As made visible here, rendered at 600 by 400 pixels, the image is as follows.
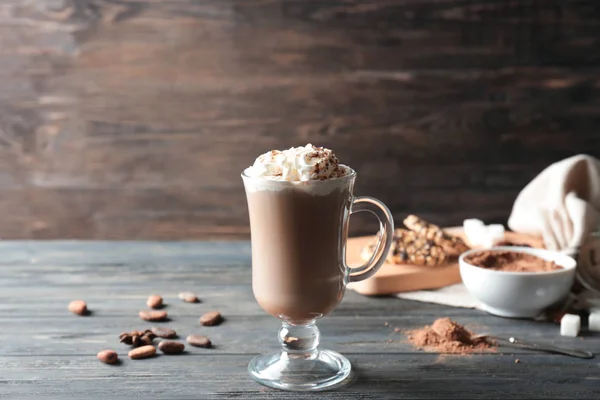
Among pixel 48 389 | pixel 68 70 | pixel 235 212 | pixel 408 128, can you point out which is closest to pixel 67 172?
pixel 68 70

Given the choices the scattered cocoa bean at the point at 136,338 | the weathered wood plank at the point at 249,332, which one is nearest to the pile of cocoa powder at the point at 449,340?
the weathered wood plank at the point at 249,332

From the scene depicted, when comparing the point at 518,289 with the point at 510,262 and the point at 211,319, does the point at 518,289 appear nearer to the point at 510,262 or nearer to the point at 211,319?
the point at 510,262

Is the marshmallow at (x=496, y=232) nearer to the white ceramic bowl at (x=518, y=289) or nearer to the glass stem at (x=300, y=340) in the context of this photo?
the white ceramic bowl at (x=518, y=289)

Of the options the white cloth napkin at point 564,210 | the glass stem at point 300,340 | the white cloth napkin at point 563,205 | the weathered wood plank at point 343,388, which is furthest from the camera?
the white cloth napkin at point 563,205

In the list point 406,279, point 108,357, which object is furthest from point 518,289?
point 108,357

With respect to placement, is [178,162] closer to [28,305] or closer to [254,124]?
[254,124]
